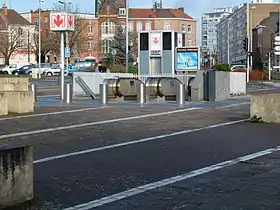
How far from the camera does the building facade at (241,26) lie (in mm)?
152250

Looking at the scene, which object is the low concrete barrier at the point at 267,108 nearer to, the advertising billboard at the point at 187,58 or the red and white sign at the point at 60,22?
the red and white sign at the point at 60,22

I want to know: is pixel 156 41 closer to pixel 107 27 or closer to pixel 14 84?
pixel 14 84

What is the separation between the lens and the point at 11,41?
92062 millimetres

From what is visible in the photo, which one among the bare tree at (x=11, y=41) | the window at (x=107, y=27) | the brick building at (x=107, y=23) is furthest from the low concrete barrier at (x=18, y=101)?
the window at (x=107, y=27)

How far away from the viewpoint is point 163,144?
45.3 feet

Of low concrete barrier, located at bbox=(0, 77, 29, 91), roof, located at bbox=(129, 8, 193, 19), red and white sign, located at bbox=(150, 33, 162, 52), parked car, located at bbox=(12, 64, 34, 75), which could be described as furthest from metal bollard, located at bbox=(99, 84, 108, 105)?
roof, located at bbox=(129, 8, 193, 19)

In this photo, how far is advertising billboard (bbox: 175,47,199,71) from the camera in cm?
3858

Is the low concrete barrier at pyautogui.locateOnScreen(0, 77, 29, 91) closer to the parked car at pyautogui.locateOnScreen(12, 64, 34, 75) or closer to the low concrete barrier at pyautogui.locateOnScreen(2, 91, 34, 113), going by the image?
the low concrete barrier at pyautogui.locateOnScreen(2, 91, 34, 113)

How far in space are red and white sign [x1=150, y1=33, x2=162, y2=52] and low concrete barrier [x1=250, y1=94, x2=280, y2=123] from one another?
74.0 ft

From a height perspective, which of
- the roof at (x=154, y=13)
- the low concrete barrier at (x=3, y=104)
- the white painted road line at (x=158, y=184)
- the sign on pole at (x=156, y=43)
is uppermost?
the roof at (x=154, y=13)

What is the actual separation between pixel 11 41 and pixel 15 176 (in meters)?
86.7

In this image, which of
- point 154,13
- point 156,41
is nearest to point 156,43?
point 156,41

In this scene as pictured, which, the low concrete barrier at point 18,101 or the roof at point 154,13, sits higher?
the roof at point 154,13

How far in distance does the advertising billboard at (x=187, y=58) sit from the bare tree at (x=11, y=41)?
5590 cm
